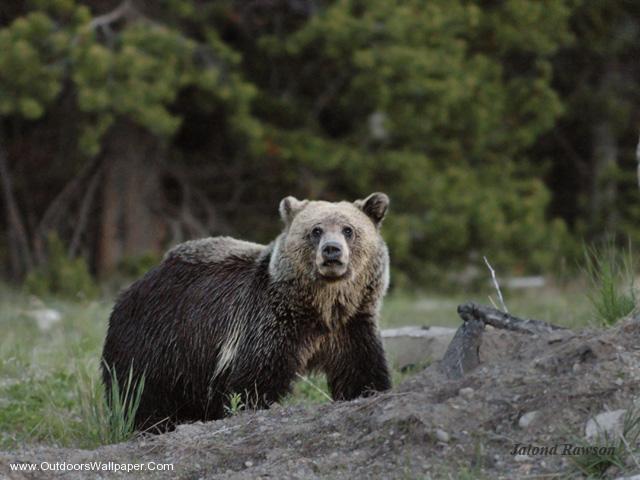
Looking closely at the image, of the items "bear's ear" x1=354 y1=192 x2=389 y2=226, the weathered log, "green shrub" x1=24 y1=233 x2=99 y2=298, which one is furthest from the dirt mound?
"green shrub" x1=24 y1=233 x2=99 y2=298

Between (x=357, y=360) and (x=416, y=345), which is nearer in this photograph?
(x=357, y=360)

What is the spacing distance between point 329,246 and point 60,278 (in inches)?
311

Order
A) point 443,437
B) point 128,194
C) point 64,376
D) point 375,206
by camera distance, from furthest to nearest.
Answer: point 128,194 < point 64,376 < point 375,206 < point 443,437

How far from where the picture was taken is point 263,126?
46.3 ft

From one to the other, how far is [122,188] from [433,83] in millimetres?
3927

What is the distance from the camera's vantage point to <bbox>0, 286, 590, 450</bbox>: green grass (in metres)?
5.95

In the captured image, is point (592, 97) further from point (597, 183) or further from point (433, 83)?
point (433, 83)

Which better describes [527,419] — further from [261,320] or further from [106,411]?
[106,411]

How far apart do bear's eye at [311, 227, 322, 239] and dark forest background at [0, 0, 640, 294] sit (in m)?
6.60

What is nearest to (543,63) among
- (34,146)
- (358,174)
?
(358,174)

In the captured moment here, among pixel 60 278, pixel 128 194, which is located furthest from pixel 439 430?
pixel 128 194

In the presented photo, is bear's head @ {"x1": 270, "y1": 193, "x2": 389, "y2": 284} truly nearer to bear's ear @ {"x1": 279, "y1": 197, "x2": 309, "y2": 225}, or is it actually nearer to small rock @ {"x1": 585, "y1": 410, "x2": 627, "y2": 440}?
bear's ear @ {"x1": 279, "y1": 197, "x2": 309, "y2": 225}

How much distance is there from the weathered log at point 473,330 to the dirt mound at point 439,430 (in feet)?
0.81

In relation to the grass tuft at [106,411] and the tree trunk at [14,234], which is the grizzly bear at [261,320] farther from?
the tree trunk at [14,234]
